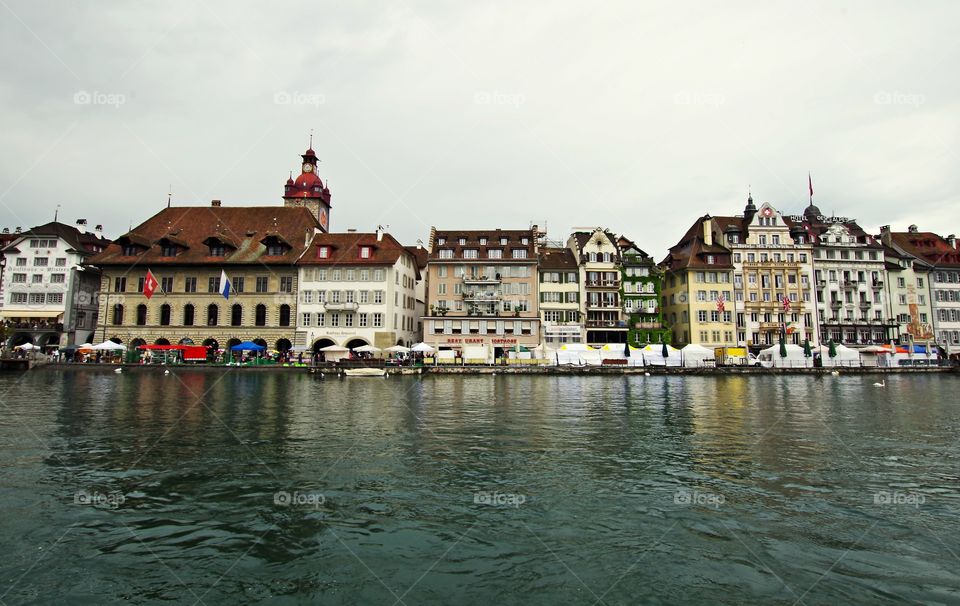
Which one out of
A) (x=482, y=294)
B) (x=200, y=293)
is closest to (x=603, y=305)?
(x=482, y=294)

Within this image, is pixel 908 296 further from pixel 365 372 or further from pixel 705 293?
pixel 365 372

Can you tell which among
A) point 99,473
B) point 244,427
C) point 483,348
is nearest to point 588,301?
point 483,348

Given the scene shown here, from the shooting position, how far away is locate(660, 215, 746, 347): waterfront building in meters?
73.5

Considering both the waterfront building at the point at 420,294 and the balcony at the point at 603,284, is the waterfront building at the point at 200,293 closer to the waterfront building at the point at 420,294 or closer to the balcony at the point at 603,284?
the waterfront building at the point at 420,294

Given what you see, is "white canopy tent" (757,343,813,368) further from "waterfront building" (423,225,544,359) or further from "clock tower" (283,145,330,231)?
"clock tower" (283,145,330,231)

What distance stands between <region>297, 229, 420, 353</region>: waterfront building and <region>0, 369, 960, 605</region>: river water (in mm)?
43552

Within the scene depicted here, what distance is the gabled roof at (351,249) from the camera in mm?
65875

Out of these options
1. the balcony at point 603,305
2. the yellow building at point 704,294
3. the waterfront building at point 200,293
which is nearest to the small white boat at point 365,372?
the waterfront building at point 200,293

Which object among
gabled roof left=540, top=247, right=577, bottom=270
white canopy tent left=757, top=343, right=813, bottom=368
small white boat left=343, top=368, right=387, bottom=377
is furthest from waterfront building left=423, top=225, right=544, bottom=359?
white canopy tent left=757, top=343, right=813, bottom=368

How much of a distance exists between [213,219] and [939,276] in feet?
325

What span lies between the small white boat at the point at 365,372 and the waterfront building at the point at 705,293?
4162cm

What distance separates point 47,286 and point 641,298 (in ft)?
246

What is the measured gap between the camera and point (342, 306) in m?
64.9

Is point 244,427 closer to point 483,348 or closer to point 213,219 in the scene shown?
point 483,348
